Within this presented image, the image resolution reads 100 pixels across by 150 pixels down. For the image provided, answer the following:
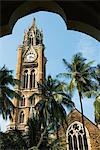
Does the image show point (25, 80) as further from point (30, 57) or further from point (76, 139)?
point (76, 139)

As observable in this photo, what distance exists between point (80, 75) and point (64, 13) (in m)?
27.5

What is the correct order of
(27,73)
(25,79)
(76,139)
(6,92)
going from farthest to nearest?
(27,73) → (25,79) → (76,139) → (6,92)

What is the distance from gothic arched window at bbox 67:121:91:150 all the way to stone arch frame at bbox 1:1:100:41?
29491 millimetres

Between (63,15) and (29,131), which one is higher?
(29,131)

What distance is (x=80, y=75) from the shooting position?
29.7 m

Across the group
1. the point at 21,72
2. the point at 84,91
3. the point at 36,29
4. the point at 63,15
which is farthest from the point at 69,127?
the point at 36,29

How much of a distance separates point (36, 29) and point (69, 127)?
38.4 metres

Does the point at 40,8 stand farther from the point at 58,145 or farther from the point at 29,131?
the point at 58,145

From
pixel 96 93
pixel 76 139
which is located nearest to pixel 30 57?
pixel 76 139

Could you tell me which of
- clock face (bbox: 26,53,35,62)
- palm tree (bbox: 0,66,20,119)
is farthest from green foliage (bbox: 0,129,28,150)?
clock face (bbox: 26,53,35,62)

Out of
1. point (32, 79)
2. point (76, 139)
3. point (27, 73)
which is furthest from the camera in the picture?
point (27, 73)

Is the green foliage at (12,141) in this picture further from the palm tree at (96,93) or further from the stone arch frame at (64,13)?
the stone arch frame at (64,13)

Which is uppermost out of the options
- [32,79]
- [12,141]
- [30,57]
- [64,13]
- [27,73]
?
[30,57]

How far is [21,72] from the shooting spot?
2098 inches
